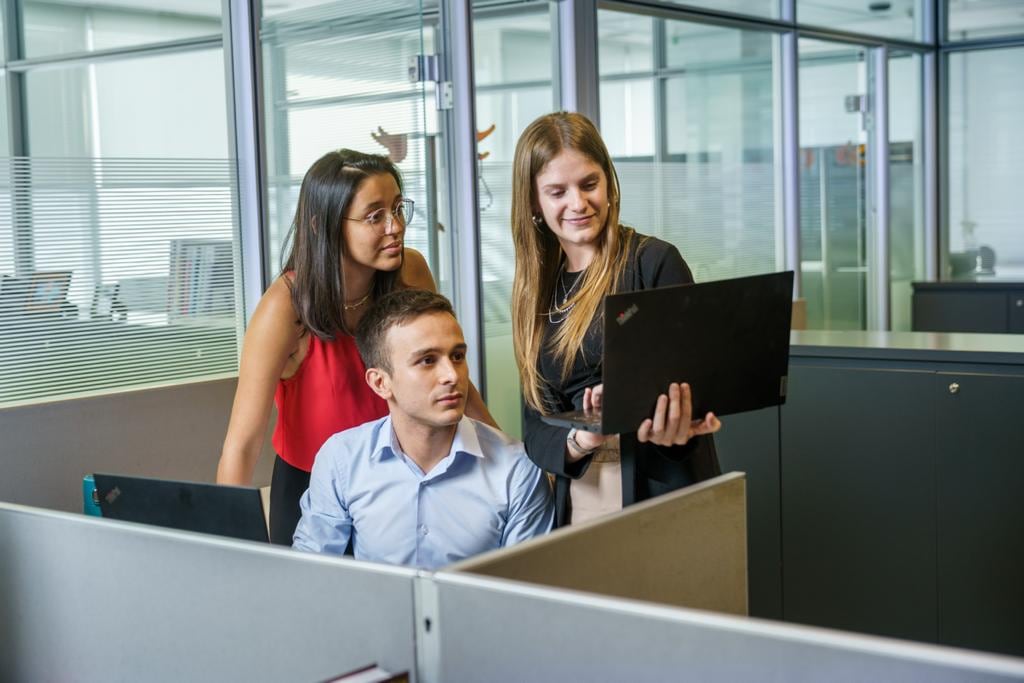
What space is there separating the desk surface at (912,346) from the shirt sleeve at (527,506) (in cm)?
160

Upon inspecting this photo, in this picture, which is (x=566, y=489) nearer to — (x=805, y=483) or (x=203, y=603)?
(x=203, y=603)

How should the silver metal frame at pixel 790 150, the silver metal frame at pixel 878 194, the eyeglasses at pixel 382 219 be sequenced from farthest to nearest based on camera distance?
the silver metal frame at pixel 878 194 → the silver metal frame at pixel 790 150 → the eyeglasses at pixel 382 219

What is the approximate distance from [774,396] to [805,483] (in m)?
1.68

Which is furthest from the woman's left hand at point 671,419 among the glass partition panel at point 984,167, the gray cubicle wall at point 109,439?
the glass partition panel at point 984,167

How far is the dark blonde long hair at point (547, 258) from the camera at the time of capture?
6.99 feet

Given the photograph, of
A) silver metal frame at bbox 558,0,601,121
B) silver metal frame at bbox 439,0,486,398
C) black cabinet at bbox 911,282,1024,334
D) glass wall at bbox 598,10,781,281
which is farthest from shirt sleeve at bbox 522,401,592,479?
black cabinet at bbox 911,282,1024,334

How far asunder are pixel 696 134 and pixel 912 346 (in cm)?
254

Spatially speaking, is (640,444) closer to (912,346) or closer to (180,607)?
(180,607)

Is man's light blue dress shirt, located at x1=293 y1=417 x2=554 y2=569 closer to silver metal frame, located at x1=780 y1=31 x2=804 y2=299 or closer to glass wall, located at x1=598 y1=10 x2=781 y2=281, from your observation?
glass wall, located at x1=598 y1=10 x2=781 y2=281

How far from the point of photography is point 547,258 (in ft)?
7.43

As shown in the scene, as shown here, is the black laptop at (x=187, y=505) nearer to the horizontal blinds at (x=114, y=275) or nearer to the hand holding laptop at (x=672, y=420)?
the hand holding laptop at (x=672, y=420)

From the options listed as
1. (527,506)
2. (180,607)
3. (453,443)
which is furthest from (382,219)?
(180,607)

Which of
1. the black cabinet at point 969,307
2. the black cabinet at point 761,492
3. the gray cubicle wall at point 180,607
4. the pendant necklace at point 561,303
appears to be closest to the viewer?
the gray cubicle wall at point 180,607

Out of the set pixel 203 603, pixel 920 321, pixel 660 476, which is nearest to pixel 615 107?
pixel 920 321
